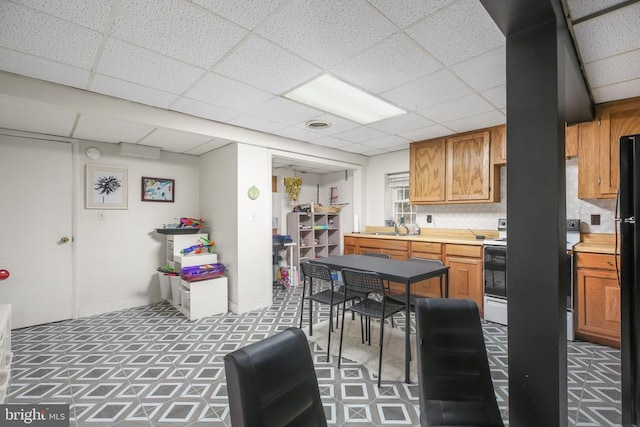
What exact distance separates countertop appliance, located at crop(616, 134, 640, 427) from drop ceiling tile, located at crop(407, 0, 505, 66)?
1.03 metres

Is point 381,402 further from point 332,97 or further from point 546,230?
point 332,97

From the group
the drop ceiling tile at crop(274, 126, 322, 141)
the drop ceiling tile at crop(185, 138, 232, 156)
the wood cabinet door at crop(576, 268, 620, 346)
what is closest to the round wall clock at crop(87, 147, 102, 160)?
the drop ceiling tile at crop(185, 138, 232, 156)

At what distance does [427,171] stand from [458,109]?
144cm

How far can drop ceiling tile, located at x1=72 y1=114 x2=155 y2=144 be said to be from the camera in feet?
9.96

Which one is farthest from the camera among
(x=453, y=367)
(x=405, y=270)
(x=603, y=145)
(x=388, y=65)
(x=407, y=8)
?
(x=603, y=145)

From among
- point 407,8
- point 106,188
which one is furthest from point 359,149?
point 106,188

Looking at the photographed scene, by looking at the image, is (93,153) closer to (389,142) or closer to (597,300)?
(389,142)

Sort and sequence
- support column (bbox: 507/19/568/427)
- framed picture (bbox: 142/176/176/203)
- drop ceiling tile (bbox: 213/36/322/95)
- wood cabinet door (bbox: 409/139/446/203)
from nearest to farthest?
support column (bbox: 507/19/568/427)
drop ceiling tile (bbox: 213/36/322/95)
framed picture (bbox: 142/176/176/203)
wood cabinet door (bbox: 409/139/446/203)

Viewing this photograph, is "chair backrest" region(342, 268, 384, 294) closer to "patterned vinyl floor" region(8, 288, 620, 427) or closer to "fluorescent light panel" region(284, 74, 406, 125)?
"patterned vinyl floor" region(8, 288, 620, 427)

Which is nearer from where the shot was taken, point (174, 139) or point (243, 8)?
point (243, 8)

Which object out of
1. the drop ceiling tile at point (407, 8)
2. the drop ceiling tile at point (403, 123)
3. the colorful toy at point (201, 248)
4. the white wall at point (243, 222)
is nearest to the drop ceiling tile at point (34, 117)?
the white wall at point (243, 222)

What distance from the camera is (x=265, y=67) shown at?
2.28m

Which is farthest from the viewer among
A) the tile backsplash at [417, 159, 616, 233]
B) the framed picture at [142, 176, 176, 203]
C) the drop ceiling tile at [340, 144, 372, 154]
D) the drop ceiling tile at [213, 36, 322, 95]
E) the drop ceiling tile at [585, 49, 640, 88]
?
the drop ceiling tile at [340, 144, 372, 154]

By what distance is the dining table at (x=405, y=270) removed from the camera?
7.55 ft
